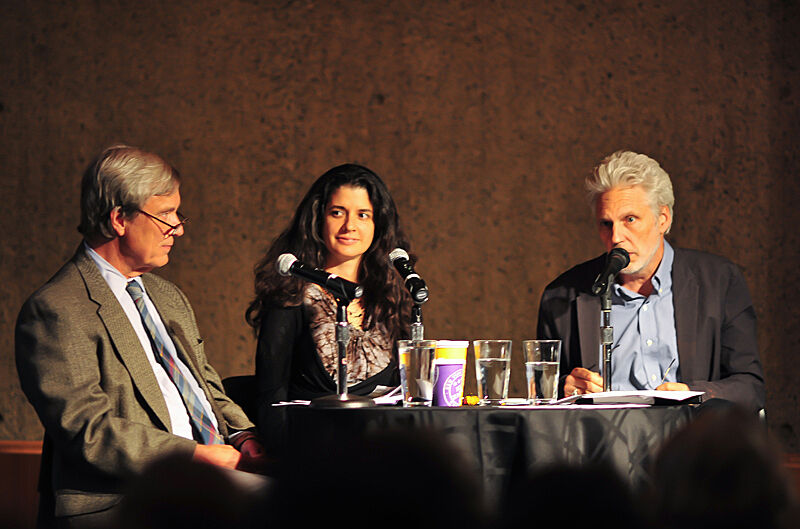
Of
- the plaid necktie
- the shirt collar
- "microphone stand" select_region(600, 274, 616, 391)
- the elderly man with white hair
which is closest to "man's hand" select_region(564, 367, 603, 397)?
"microphone stand" select_region(600, 274, 616, 391)

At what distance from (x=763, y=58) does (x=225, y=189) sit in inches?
96.2

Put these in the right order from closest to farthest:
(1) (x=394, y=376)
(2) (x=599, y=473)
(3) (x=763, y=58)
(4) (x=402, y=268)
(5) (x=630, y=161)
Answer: (2) (x=599, y=473), (4) (x=402, y=268), (1) (x=394, y=376), (5) (x=630, y=161), (3) (x=763, y=58)

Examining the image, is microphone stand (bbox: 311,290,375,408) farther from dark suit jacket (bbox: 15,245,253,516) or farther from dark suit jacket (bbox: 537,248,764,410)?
dark suit jacket (bbox: 537,248,764,410)

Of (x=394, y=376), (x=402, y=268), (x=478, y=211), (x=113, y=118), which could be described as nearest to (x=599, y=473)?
(x=402, y=268)

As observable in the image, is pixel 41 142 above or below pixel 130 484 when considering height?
above

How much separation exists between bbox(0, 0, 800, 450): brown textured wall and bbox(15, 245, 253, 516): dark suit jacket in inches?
81.3

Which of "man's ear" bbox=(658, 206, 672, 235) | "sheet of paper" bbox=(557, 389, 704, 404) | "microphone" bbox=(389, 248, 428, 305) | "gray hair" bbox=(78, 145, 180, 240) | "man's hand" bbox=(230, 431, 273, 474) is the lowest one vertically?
"man's hand" bbox=(230, 431, 273, 474)

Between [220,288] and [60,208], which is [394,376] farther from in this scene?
[60,208]

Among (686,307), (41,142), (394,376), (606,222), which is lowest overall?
(394,376)

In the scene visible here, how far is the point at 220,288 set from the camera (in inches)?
167

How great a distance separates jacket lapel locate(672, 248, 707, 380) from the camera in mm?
2617

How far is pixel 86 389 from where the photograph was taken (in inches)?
79.9

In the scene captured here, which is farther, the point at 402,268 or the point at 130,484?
the point at 402,268

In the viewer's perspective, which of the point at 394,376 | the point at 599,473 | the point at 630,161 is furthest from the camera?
the point at 630,161
